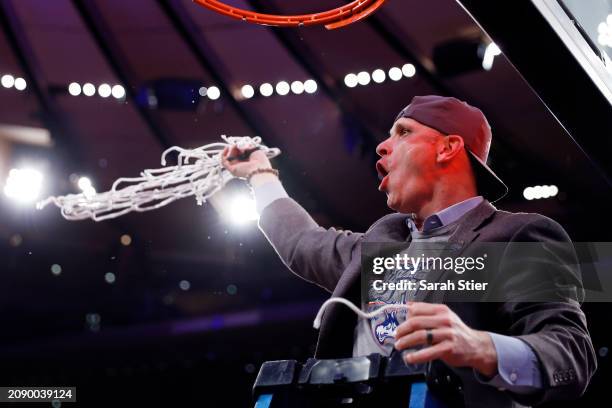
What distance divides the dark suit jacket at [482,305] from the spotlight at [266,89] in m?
3.08

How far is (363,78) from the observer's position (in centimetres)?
473

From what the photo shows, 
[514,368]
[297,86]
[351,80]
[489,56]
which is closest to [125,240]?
[297,86]

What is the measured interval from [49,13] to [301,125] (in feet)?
5.94

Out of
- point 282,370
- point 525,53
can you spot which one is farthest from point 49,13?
point 282,370

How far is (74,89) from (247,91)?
1.18 meters

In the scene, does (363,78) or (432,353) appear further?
(363,78)

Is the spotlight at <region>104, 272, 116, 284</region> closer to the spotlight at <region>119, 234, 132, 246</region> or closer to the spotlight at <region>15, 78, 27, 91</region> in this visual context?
the spotlight at <region>119, 234, 132, 246</region>

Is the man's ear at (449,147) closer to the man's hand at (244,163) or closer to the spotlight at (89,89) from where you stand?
the man's hand at (244,163)

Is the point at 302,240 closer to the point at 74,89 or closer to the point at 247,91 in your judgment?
the point at 247,91

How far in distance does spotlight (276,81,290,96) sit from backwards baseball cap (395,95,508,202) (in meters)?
3.13

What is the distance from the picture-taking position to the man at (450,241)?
3.80 ft

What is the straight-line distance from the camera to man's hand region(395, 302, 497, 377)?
109 cm

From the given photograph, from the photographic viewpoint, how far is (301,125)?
514cm

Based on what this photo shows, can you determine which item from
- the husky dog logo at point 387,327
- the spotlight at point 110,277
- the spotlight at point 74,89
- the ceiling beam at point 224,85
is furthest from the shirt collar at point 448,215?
the spotlight at point 110,277
